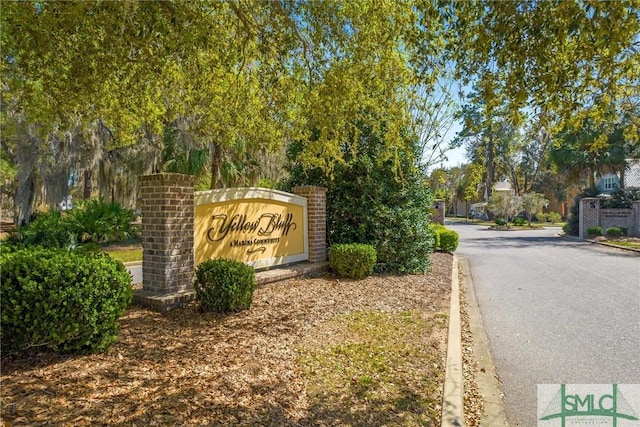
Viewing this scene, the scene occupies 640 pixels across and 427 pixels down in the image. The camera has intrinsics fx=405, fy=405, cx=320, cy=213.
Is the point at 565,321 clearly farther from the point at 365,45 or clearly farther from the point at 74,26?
the point at 74,26

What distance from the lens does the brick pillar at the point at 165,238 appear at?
5488 millimetres

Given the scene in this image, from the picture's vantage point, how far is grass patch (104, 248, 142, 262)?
466 inches

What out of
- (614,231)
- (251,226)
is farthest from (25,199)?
(614,231)

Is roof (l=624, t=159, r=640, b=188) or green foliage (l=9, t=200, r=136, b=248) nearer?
green foliage (l=9, t=200, r=136, b=248)

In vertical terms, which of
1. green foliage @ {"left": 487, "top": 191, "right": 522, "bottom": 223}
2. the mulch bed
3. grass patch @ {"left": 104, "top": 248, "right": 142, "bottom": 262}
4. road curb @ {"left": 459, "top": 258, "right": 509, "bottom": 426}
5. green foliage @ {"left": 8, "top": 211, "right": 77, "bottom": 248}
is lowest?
road curb @ {"left": 459, "top": 258, "right": 509, "bottom": 426}

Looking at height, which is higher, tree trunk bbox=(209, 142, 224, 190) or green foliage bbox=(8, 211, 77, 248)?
tree trunk bbox=(209, 142, 224, 190)

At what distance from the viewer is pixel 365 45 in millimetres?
5449

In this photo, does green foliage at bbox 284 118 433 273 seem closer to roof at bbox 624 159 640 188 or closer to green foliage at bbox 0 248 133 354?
green foliage at bbox 0 248 133 354

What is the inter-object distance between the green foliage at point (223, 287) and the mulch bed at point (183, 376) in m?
0.15

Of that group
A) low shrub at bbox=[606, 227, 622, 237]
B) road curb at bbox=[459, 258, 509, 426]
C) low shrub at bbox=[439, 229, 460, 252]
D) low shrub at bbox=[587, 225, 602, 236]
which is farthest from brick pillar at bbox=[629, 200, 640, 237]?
road curb at bbox=[459, 258, 509, 426]

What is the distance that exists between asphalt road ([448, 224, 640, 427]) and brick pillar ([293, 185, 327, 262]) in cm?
338

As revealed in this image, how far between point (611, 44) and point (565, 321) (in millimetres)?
4309

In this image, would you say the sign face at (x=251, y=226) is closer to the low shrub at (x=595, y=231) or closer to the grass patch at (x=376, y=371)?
the grass patch at (x=376, y=371)

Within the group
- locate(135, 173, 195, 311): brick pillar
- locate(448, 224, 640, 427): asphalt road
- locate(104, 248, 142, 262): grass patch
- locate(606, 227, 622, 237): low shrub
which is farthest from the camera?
locate(606, 227, 622, 237): low shrub
